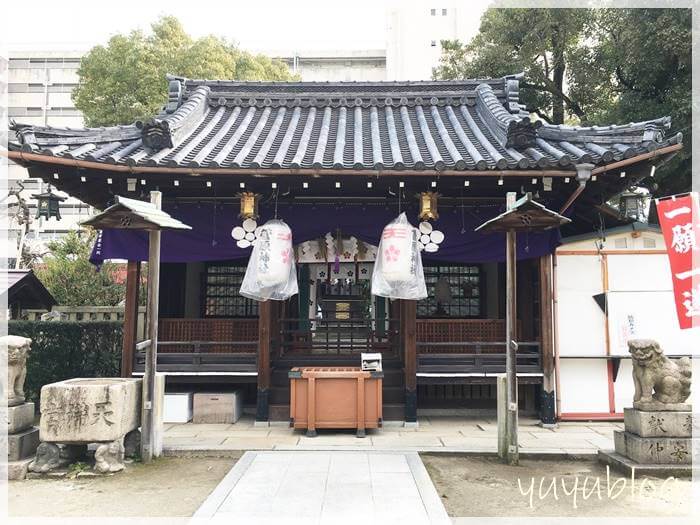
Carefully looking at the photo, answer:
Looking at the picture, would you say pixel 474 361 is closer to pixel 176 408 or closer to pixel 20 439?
pixel 176 408

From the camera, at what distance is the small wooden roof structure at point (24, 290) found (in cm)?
1080

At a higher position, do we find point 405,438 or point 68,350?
point 68,350

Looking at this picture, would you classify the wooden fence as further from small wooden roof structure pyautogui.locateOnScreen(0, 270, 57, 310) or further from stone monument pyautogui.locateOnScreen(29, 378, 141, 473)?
stone monument pyautogui.locateOnScreen(29, 378, 141, 473)

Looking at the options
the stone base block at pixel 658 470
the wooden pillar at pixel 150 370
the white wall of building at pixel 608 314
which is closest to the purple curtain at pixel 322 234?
the white wall of building at pixel 608 314

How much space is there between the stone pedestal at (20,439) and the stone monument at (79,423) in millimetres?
168

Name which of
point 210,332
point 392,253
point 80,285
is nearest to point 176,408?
point 210,332

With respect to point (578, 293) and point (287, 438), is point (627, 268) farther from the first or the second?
point (287, 438)

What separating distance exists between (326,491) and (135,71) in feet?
60.7

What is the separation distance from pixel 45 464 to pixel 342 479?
3.82 meters

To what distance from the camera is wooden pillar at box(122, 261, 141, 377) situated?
9047mm

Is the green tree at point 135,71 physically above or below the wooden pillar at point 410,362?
above

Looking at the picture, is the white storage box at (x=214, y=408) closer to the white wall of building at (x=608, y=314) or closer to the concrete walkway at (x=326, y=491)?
the concrete walkway at (x=326, y=491)

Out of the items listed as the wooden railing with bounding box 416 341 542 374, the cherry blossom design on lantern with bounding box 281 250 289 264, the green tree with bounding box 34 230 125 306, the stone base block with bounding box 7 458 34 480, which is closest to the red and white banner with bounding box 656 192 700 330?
the wooden railing with bounding box 416 341 542 374

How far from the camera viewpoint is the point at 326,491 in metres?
5.47
